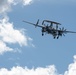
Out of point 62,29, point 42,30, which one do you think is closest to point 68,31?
point 62,29

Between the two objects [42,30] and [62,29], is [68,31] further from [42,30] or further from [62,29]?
[42,30]

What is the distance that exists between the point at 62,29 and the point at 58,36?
516 cm

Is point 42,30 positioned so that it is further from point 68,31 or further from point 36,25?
point 68,31

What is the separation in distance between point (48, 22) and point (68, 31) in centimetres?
1269

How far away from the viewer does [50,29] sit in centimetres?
15862

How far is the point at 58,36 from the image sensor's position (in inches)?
6314

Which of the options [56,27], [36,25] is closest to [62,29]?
[56,27]

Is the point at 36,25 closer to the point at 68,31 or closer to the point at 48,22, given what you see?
the point at 48,22

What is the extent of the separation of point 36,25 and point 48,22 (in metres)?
6.77

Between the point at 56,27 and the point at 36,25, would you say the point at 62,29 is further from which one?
the point at 36,25

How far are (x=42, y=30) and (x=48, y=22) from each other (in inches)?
270

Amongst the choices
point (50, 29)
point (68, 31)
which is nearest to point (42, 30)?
point (50, 29)

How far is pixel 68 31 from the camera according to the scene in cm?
16512

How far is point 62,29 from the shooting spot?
162875 millimetres
